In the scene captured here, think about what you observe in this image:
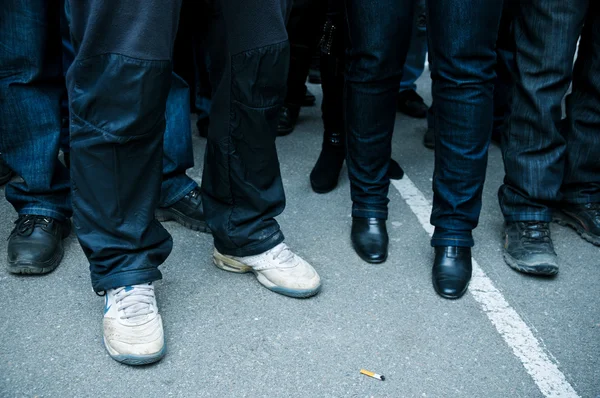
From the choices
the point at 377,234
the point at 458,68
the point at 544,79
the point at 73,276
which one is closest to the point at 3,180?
the point at 73,276

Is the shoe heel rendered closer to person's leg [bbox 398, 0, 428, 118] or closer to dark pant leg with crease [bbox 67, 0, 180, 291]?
dark pant leg with crease [bbox 67, 0, 180, 291]

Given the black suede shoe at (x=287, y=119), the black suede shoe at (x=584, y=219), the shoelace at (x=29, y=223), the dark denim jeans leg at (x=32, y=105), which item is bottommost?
the black suede shoe at (x=287, y=119)

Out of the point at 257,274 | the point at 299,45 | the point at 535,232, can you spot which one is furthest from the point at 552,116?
the point at 299,45

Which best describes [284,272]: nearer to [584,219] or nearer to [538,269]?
[538,269]

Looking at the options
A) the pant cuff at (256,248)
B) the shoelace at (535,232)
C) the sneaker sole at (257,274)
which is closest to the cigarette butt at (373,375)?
the sneaker sole at (257,274)

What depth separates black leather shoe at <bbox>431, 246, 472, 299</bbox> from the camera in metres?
2.23

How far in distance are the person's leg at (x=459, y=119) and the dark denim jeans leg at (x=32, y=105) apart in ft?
4.41

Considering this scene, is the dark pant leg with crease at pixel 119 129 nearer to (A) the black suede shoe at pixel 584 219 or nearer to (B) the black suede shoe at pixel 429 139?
(A) the black suede shoe at pixel 584 219

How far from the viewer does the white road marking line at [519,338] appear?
1844mm

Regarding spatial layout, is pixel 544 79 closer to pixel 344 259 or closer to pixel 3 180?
pixel 344 259

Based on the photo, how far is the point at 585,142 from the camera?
2604 millimetres

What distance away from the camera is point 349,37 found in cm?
225

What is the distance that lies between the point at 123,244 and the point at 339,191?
1321mm

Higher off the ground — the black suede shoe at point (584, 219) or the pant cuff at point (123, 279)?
the pant cuff at point (123, 279)
